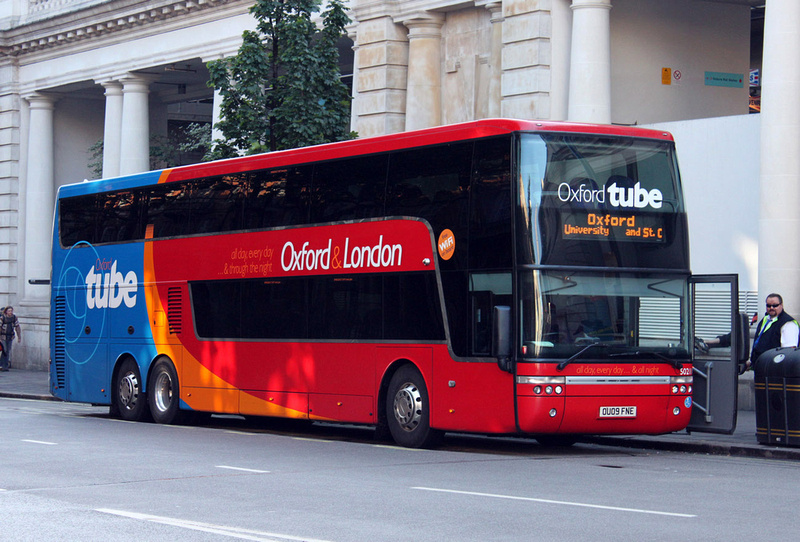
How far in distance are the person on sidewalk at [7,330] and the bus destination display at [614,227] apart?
26943mm

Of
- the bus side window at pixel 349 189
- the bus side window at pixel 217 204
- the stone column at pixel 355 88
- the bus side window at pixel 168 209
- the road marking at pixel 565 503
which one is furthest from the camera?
the stone column at pixel 355 88

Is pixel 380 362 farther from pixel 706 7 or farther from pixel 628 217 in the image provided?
pixel 706 7

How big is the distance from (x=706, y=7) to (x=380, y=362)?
1318 centimetres

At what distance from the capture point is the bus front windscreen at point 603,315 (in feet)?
44.3

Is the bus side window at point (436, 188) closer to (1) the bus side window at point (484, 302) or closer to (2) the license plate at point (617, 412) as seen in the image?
(1) the bus side window at point (484, 302)

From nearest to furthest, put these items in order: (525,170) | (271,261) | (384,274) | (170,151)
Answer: (525,170) < (384,274) < (271,261) < (170,151)

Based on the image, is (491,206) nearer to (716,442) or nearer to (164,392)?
(716,442)

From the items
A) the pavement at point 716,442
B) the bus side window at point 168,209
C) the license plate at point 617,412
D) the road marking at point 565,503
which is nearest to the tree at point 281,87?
the bus side window at point 168,209

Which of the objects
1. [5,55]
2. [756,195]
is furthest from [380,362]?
[5,55]

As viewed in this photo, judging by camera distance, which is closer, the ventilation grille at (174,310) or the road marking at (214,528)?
the road marking at (214,528)

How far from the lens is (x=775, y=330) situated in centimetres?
1594

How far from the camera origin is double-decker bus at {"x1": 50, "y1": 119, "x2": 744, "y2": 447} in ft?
44.7

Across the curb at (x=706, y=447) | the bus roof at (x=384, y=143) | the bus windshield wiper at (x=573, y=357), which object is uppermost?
the bus roof at (x=384, y=143)

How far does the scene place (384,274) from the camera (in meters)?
15.3
